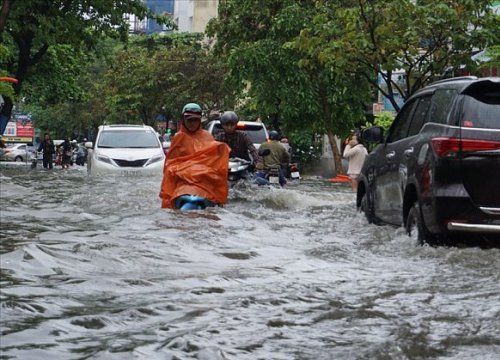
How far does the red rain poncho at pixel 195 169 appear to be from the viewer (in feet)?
37.2

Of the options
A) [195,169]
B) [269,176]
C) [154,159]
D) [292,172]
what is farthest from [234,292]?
[154,159]

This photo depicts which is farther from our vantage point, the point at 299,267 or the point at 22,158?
the point at 22,158

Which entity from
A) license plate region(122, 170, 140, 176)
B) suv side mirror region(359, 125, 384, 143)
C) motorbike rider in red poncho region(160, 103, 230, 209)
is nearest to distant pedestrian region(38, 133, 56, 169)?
→ license plate region(122, 170, 140, 176)

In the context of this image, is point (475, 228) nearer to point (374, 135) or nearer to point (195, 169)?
point (374, 135)

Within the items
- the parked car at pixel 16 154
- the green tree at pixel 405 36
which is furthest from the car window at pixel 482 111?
the parked car at pixel 16 154

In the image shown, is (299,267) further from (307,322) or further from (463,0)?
(463,0)

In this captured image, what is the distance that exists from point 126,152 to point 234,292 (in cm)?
1502

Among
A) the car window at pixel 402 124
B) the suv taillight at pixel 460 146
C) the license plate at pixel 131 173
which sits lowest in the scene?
the license plate at pixel 131 173

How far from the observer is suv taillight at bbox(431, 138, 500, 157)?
7.41 metres

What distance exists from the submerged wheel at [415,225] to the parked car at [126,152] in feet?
40.1

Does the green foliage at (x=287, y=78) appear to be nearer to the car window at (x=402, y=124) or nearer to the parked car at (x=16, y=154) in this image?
the car window at (x=402, y=124)

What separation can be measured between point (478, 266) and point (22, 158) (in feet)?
201

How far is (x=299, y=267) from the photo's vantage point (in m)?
7.23

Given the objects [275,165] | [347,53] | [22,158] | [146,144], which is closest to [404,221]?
[275,165]
